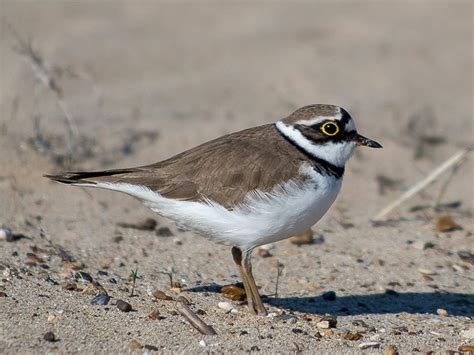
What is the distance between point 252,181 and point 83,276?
134 centimetres

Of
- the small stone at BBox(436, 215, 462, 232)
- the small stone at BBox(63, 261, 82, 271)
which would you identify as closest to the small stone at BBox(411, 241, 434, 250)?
the small stone at BBox(436, 215, 462, 232)

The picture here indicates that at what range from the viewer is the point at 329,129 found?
537cm

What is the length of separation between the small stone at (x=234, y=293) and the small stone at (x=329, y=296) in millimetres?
598

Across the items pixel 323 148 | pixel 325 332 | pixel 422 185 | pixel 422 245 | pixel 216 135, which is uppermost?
pixel 323 148

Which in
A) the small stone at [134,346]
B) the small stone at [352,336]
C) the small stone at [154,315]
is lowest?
the small stone at [134,346]

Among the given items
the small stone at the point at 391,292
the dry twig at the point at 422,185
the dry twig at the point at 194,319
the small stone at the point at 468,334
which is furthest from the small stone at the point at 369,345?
the dry twig at the point at 422,185

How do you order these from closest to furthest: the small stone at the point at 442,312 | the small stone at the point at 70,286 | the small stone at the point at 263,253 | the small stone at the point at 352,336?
the small stone at the point at 352,336, the small stone at the point at 70,286, the small stone at the point at 442,312, the small stone at the point at 263,253

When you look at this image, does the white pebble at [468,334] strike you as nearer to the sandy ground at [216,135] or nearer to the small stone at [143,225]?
the sandy ground at [216,135]

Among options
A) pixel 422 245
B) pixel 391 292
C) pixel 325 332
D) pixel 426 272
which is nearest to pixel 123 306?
pixel 325 332

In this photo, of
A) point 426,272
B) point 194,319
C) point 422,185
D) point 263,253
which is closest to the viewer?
point 194,319

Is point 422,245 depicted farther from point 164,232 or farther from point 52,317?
point 52,317

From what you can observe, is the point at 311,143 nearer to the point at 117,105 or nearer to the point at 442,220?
the point at 442,220

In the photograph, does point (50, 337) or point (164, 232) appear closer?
point (50, 337)

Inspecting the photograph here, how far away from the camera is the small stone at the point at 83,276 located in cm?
550
